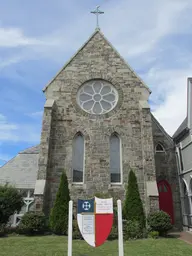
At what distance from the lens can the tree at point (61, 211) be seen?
12.3 metres

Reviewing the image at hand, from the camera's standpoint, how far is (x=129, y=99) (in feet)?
53.2

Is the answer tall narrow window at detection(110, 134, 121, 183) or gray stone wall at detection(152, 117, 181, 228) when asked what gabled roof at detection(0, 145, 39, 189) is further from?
gray stone wall at detection(152, 117, 181, 228)

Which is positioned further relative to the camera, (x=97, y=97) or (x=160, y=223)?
(x=97, y=97)

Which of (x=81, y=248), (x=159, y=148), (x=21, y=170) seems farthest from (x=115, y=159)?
(x=21, y=170)

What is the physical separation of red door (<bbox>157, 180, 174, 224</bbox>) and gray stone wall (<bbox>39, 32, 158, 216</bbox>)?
3.17 meters

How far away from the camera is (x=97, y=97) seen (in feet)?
54.1

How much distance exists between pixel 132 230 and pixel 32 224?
16.6 feet

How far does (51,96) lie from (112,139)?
16.6 ft

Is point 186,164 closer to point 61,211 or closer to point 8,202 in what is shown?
point 61,211

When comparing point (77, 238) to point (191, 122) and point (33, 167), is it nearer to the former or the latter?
point (33, 167)

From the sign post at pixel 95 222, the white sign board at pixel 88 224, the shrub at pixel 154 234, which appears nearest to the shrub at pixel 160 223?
the shrub at pixel 154 234

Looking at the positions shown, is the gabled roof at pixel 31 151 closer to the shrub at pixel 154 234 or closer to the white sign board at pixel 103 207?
the shrub at pixel 154 234

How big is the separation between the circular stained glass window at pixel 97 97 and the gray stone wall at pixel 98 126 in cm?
37

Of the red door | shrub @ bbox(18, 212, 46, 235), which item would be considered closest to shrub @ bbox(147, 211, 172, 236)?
the red door
